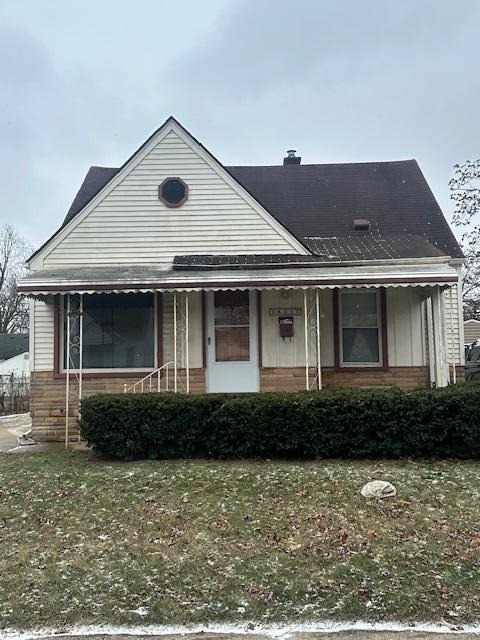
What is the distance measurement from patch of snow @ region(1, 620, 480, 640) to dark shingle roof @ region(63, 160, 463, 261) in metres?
7.42

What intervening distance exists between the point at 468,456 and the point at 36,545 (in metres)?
5.56

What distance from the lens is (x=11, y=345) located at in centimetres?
4297

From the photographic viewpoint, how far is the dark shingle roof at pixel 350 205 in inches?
460

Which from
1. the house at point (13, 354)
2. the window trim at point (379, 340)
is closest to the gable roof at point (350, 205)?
the window trim at point (379, 340)

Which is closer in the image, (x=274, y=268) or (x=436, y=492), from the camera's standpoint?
(x=436, y=492)

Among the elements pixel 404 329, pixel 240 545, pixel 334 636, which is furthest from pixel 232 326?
pixel 334 636

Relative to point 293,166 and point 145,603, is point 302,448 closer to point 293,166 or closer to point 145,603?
point 145,603

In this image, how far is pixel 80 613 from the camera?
4.11 meters

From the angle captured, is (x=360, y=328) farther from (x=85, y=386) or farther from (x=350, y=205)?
(x=85, y=386)

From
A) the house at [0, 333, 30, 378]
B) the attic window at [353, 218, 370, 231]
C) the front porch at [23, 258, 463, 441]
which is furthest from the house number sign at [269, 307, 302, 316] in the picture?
the house at [0, 333, 30, 378]

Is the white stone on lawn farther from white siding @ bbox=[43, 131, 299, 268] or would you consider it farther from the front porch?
white siding @ bbox=[43, 131, 299, 268]

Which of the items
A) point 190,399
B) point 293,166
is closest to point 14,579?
point 190,399

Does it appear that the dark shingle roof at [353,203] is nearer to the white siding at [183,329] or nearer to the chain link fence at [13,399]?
the white siding at [183,329]

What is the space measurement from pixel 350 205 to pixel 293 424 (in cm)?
795
